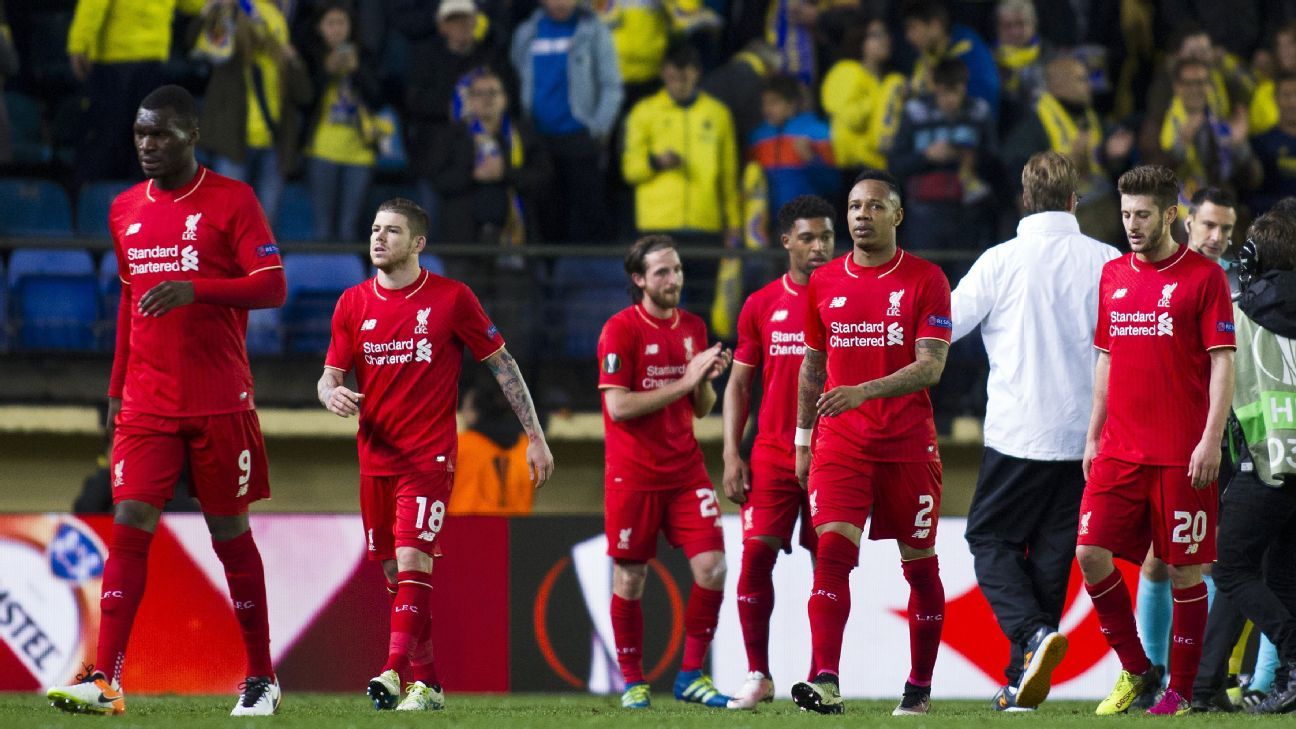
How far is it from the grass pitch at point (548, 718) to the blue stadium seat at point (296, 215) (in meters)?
5.02

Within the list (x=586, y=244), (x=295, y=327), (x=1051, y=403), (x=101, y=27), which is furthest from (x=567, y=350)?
(x=1051, y=403)

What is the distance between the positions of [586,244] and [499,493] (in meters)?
2.04

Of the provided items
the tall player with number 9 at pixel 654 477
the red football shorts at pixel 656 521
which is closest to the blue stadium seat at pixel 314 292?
the tall player with number 9 at pixel 654 477

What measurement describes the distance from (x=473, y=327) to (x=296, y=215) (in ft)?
18.3

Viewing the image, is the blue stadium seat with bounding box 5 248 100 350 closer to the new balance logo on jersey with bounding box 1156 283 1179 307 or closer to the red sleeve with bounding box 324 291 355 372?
the red sleeve with bounding box 324 291 355 372

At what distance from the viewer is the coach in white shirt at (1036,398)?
754cm

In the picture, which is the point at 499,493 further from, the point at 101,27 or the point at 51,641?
the point at 101,27

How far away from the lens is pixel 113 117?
40.5ft

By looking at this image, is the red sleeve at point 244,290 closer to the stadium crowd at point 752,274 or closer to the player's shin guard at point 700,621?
the stadium crowd at point 752,274

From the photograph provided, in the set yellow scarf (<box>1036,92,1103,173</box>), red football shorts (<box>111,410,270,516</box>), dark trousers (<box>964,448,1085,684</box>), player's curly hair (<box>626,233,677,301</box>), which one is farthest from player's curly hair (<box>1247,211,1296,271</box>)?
yellow scarf (<box>1036,92,1103,173</box>)

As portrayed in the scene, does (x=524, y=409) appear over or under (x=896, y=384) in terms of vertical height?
under

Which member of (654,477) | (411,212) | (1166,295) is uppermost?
(411,212)

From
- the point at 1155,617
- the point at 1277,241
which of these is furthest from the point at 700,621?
the point at 1277,241

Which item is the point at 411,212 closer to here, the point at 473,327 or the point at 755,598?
the point at 473,327
